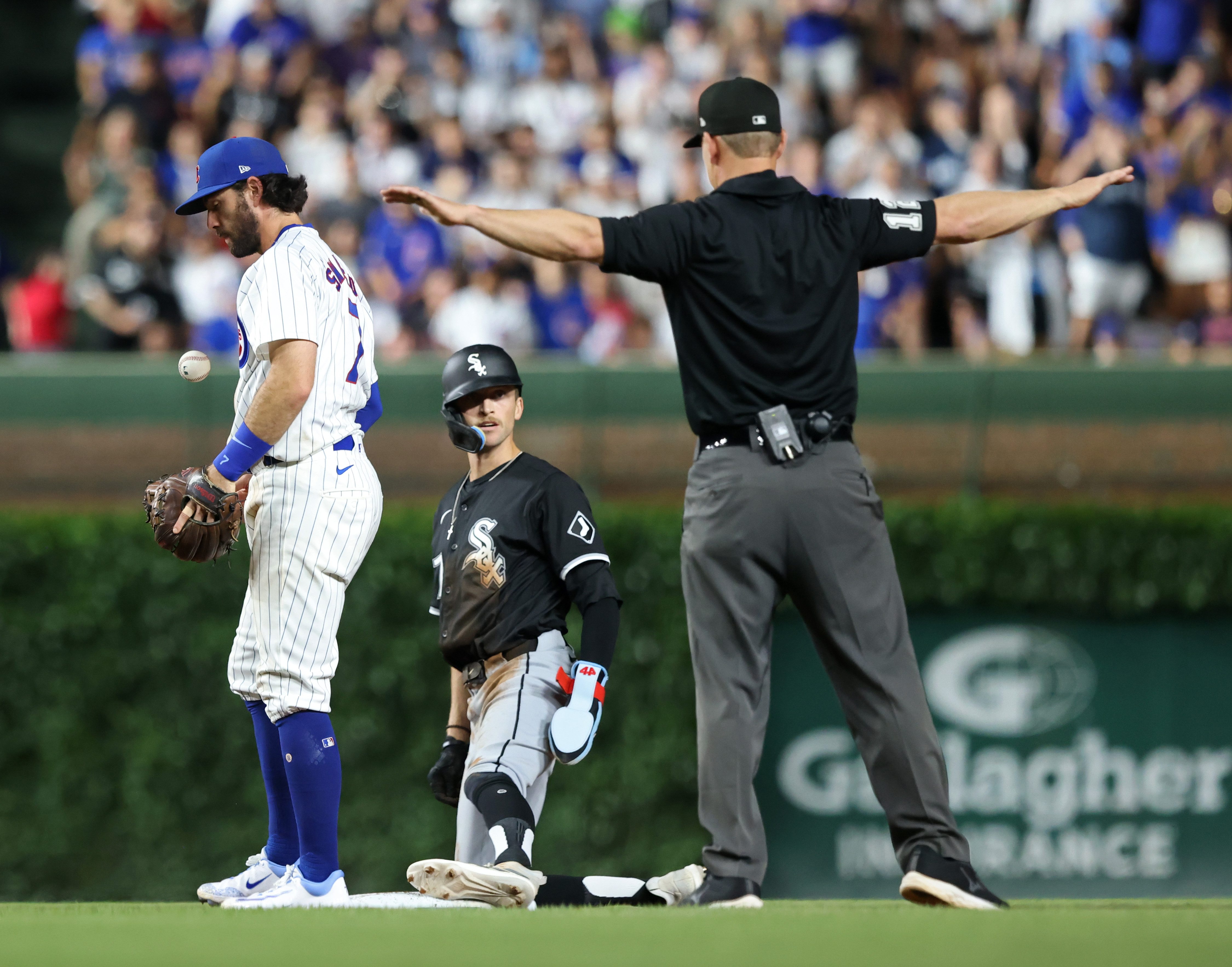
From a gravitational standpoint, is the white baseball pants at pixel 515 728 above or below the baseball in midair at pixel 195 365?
below

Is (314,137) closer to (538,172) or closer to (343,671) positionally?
(538,172)

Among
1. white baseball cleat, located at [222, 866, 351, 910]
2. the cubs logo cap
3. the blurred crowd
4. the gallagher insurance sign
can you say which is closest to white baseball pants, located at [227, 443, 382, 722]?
white baseball cleat, located at [222, 866, 351, 910]

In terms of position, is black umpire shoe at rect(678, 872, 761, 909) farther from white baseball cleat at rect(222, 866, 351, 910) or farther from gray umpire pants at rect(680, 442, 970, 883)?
white baseball cleat at rect(222, 866, 351, 910)

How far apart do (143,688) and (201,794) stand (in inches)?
22.7

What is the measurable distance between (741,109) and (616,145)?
20.6 ft

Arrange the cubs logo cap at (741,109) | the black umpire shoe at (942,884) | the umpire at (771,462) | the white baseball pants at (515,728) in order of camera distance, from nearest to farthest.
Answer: the black umpire shoe at (942,884) < the umpire at (771,462) < the cubs logo cap at (741,109) < the white baseball pants at (515,728)

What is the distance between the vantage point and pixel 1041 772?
7648 millimetres

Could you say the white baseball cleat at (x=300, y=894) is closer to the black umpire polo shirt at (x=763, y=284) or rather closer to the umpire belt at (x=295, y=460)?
the umpire belt at (x=295, y=460)

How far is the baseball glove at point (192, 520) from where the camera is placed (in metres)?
4.27

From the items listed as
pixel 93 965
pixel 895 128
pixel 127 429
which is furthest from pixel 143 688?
pixel 895 128

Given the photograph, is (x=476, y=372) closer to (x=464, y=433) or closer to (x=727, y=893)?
(x=464, y=433)

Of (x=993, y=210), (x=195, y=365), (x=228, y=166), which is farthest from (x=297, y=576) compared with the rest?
(x=993, y=210)

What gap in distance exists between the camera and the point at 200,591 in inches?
299

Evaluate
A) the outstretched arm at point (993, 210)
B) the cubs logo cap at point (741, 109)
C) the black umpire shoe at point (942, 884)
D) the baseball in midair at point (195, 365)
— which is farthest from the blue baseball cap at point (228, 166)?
the black umpire shoe at point (942, 884)
